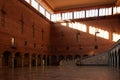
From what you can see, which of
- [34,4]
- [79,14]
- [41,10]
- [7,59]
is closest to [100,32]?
[79,14]

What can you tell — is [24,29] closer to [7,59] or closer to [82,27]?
[7,59]

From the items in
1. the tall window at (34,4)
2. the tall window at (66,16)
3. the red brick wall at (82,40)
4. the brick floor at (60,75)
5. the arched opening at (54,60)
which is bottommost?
the arched opening at (54,60)

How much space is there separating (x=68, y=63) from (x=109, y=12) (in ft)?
47.7

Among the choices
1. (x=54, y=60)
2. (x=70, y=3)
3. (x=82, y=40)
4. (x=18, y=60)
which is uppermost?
(x=70, y=3)

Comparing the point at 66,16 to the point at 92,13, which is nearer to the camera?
the point at 92,13

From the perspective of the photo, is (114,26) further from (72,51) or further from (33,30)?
(33,30)

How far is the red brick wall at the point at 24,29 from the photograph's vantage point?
2985cm

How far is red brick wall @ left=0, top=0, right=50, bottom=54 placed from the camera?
1175 inches

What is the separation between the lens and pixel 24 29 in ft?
118

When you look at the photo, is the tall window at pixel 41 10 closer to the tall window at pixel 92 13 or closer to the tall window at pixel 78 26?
the tall window at pixel 78 26

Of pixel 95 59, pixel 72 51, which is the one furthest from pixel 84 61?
pixel 72 51

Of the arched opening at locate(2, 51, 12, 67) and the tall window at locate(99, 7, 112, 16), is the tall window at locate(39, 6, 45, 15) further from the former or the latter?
the arched opening at locate(2, 51, 12, 67)

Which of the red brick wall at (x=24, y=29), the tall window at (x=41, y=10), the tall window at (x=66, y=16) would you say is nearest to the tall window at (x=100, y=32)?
the tall window at (x=66, y=16)

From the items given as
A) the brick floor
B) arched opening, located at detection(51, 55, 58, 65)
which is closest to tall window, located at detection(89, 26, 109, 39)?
arched opening, located at detection(51, 55, 58, 65)
